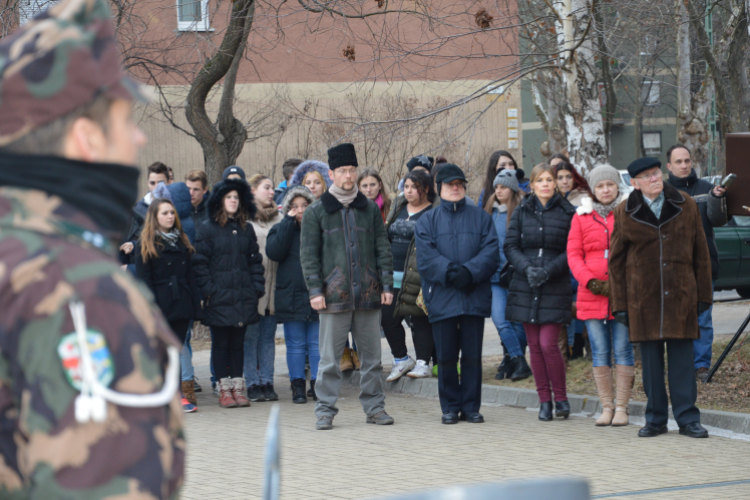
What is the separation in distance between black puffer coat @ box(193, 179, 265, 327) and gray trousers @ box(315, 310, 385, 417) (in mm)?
1306

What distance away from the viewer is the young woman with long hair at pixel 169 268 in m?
9.55

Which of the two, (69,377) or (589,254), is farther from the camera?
(589,254)

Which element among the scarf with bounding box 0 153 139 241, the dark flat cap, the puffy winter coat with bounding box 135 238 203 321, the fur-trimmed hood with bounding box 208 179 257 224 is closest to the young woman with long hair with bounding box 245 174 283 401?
the fur-trimmed hood with bounding box 208 179 257 224

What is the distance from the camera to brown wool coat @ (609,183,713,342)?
25.3 ft

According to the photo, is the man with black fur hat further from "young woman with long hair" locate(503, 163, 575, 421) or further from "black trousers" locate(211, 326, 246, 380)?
"black trousers" locate(211, 326, 246, 380)

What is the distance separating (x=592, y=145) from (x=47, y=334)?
1041 centimetres

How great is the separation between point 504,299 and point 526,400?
1.32m

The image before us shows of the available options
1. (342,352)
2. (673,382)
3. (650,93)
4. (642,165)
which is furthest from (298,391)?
(650,93)

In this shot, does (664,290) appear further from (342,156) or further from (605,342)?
(342,156)

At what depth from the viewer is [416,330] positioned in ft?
34.4

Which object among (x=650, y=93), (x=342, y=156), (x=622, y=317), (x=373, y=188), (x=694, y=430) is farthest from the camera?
(x=650, y=93)

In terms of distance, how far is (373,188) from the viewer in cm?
1141

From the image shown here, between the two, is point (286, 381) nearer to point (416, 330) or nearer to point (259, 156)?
point (416, 330)

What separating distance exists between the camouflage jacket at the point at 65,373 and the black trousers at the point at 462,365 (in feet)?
23.7
